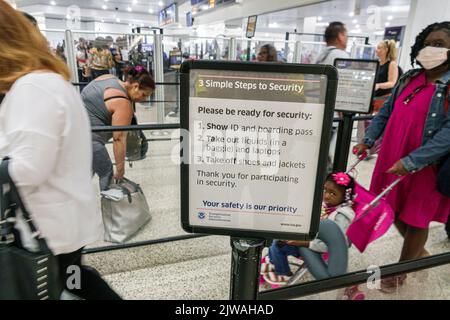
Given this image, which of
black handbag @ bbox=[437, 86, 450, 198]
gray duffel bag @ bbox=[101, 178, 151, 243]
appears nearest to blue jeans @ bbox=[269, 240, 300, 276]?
black handbag @ bbox=[437, 86, 450, 198]

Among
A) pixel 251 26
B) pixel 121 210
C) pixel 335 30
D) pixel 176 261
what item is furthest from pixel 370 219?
pixel 251 26

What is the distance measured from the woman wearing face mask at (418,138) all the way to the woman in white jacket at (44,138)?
130cm

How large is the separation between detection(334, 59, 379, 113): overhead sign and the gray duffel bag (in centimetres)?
172

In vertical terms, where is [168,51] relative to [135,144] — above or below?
above

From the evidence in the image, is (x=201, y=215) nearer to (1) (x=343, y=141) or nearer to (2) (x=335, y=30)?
(1) (x=343, y=141)

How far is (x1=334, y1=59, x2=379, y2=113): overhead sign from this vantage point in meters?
2.54

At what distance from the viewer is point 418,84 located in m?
1.80

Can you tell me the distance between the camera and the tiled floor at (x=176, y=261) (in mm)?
1923

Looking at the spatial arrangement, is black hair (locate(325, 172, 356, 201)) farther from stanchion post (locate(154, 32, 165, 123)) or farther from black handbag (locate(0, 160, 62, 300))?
stanchion post (locate(154, 32, 165, 123))

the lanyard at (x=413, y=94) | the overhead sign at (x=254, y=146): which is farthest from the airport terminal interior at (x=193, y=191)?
the lanyard at (x=413, y=94)

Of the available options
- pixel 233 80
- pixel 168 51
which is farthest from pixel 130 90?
pixel 168 51

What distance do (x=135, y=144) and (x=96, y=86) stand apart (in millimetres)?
558

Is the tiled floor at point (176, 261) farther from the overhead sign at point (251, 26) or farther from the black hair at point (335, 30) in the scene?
the overhead sign at point (251, 26)

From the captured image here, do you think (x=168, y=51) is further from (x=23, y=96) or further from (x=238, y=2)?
(x=238, y=2)
